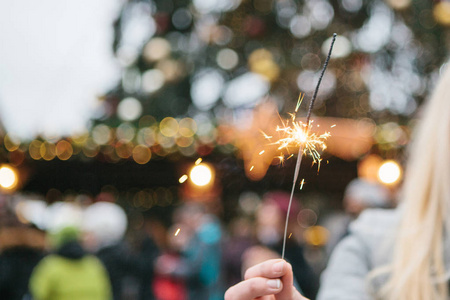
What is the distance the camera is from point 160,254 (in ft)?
16.5

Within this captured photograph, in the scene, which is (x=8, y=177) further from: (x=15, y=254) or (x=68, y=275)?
(x=68, y=275)

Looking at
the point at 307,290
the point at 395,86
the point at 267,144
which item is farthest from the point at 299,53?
the point at 267,144

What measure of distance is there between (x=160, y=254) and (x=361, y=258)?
4036 millimetres

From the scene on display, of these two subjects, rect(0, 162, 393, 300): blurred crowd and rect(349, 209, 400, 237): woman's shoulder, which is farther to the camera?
rect(0, 162, 393, 300): blurred crowd

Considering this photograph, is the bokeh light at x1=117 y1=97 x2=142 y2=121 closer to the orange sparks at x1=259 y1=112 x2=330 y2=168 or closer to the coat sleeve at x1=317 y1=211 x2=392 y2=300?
the coat sleeve at x1=317 y1=211 x2=392 y2=300

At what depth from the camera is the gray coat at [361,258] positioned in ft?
3.82

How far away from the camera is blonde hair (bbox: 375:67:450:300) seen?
1090mm

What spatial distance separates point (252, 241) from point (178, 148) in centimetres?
173

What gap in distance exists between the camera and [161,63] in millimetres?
5598

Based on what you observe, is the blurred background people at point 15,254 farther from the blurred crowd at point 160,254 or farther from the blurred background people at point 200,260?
the blurred background people at point 200,260

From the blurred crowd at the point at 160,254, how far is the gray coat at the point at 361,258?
3.66 feet

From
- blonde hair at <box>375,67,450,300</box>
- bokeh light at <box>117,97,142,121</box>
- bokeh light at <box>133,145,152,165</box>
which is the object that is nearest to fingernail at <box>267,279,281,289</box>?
blonde hair at <box>375,67,450,300</box>

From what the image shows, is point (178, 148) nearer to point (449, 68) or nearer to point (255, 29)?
point (255, 29)

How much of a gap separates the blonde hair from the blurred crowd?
122cm
